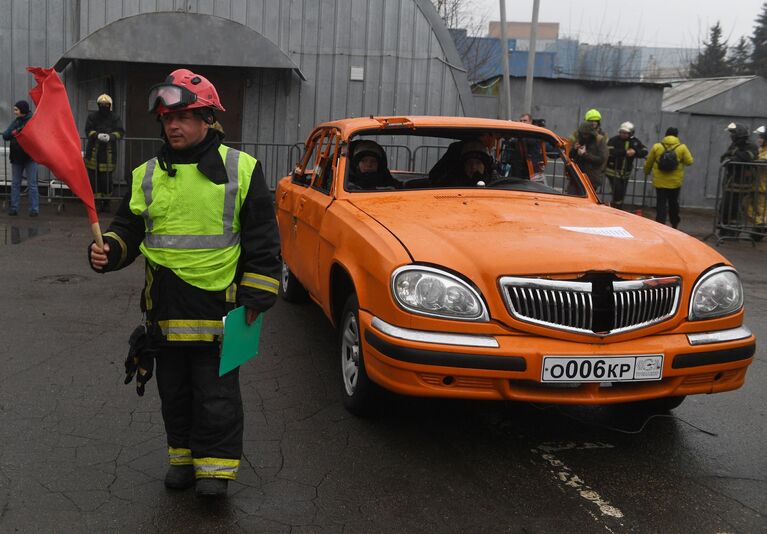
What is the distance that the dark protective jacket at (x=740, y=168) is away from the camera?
13.2m

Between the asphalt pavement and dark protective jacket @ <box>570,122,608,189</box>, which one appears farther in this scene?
dark protective jacket @ <box>570,122,608,189</box>

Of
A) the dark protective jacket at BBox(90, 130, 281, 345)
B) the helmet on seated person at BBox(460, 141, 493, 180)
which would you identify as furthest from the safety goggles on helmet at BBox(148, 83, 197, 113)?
the helmet on seated person at BBox(460, 141, 493, 180)

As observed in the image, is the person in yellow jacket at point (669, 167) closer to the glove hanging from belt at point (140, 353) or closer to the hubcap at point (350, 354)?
the hubcap at point (350, 354)

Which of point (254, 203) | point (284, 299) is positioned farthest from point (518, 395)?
point (284, 299)

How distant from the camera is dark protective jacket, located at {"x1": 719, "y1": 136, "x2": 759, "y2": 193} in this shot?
1316 cm

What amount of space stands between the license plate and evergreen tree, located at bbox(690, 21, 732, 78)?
57.4 metres

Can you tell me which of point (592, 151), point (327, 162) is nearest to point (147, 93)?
point (592, 151)

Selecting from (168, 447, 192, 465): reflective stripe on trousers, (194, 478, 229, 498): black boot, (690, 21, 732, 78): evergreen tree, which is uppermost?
(690, 21, 732, 78): evergreen tree

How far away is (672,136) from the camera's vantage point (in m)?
13.7

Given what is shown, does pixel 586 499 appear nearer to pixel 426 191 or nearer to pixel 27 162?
pixel 426 191

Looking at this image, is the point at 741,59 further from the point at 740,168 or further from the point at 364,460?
the point at 364,460

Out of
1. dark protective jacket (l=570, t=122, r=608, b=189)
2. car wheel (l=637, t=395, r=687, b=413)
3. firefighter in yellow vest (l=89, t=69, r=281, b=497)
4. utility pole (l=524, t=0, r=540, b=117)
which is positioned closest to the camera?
firefighter in yellow vest (l=89, t=69, r=281, b=497)

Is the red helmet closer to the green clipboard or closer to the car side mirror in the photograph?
the green clipboard

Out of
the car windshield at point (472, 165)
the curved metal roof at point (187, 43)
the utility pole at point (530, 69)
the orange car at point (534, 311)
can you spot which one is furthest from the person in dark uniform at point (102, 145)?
the orange car at point (534, 311)
